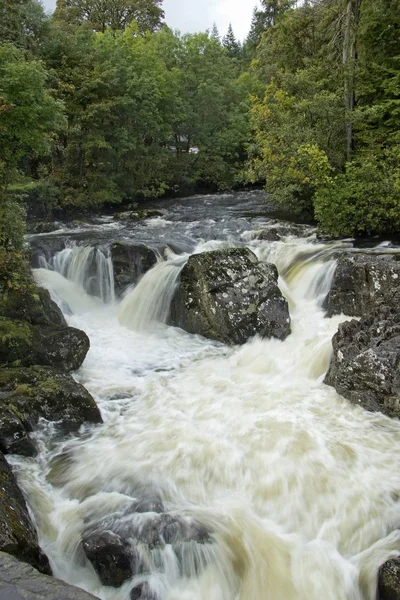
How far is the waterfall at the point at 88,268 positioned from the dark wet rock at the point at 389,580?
30.8 feet

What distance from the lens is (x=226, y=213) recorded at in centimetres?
1945

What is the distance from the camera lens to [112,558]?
425 centimetres

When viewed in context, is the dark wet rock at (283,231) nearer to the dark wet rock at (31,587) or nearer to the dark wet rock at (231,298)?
the dark wet rock at (231,298)

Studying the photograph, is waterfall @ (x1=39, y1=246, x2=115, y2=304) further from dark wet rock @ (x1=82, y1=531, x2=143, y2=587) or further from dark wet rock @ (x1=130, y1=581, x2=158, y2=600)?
dark wet rock @ (x1=130, y1=581, x2=158, y2=600)

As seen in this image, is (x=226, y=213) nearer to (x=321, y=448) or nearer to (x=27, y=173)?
(x=27, y=173)

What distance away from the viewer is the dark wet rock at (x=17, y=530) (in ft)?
12.3

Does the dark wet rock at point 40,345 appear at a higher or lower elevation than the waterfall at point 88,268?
lower

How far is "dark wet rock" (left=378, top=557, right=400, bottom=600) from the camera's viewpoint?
3.83 meters

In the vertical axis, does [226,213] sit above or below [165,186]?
below

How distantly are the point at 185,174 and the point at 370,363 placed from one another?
21.4 m

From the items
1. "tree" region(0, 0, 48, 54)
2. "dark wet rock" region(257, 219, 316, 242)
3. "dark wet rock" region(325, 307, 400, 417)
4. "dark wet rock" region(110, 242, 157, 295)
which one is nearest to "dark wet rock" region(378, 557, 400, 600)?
"dark wet rock" region(325, 307, 400, 417)

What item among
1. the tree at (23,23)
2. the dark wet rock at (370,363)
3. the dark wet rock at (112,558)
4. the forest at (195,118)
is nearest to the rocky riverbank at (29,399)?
the dark wet rock at (112,558)

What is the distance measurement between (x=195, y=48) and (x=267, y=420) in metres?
26.9

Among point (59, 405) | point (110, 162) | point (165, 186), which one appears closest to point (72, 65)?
point (110, 162)
